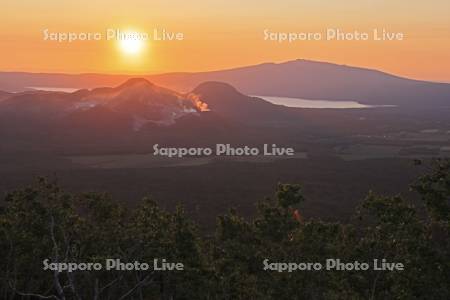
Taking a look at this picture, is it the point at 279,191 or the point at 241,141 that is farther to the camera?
the point at 241,141

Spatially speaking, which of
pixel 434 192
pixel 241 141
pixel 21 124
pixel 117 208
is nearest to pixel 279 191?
pixel 117 208

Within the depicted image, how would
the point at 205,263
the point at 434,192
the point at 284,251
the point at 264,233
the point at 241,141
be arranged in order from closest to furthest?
the point at 434,192 < the point at 205,263 < the point at 284,251 < the point at 264,233 < the point at 241,141

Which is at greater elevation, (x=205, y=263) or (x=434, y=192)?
(x=434, y=192)

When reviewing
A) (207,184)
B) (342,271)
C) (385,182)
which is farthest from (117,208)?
(385,182)

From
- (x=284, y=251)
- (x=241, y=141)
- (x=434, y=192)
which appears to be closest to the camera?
(x=434, y=192)

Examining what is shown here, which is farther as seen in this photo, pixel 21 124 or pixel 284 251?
pixel 21 124

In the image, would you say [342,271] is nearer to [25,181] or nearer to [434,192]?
[434,192]

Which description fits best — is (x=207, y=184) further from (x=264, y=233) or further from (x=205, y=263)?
(x=205, y=263)

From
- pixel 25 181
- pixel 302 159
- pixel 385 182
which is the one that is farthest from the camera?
pixel 302 159

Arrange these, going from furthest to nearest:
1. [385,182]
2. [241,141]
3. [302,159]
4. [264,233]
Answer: [241,141], [302,159], [385,182], [264,233]
